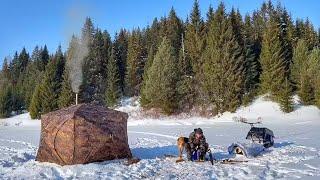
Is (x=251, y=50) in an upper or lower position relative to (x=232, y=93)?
upper

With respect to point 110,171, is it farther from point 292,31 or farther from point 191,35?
point 292,31

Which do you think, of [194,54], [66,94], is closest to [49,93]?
[66,94]

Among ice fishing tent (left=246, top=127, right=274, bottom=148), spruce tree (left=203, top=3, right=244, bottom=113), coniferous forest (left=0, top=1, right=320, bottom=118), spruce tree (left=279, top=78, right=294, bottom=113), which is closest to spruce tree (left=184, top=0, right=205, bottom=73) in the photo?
coniferous forest (left=0, top=1, right=320, bottom=118)

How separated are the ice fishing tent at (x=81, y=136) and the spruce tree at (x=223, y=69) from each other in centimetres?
3269

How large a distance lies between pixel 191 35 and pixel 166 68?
32.9ft

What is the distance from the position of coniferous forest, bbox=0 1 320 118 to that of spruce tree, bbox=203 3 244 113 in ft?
0.35

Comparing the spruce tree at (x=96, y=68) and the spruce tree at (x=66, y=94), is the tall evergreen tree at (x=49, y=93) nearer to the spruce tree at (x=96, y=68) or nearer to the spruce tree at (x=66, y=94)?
the spruce tree at (x=66, y=94)

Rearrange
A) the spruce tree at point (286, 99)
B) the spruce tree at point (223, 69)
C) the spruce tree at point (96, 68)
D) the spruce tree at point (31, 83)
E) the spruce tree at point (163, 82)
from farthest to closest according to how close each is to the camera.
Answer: the spruce tree at point (31, 83) → the spruce tree at point (96, 68) → the spruce tree at point (163, 82) → the spruce tree at point (223, 69) → the spruce tree at point (286, 99)

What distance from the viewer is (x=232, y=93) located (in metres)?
47.6

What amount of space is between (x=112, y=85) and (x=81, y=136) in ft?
154

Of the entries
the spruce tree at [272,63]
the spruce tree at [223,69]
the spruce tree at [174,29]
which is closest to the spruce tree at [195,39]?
the spruce tree at [223,69]

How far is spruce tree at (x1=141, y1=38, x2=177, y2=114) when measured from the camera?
165 ft

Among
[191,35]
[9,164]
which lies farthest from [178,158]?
[191,35]

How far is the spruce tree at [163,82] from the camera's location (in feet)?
165
